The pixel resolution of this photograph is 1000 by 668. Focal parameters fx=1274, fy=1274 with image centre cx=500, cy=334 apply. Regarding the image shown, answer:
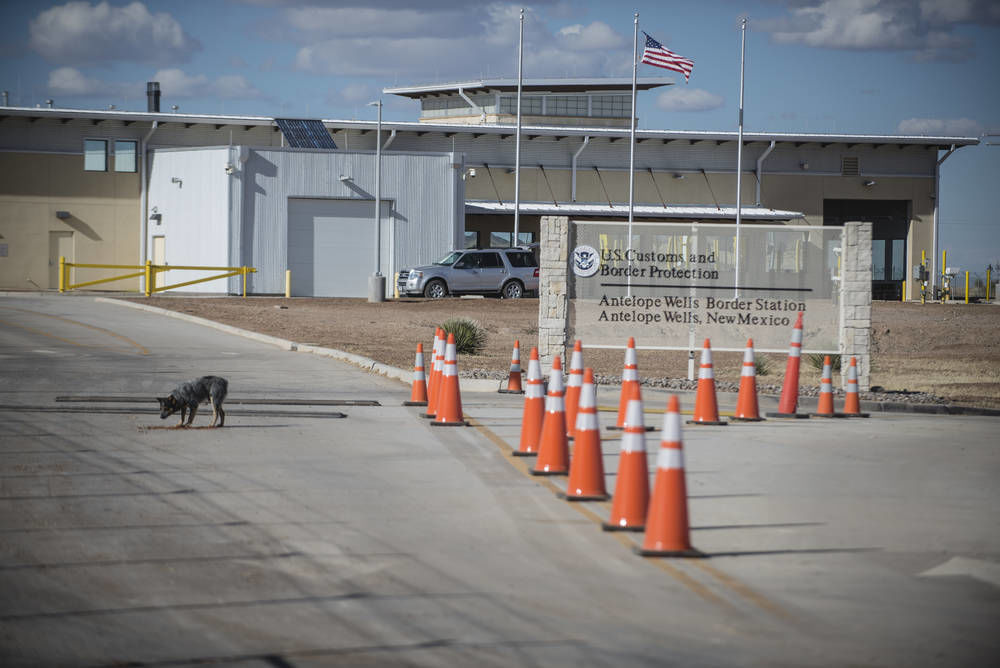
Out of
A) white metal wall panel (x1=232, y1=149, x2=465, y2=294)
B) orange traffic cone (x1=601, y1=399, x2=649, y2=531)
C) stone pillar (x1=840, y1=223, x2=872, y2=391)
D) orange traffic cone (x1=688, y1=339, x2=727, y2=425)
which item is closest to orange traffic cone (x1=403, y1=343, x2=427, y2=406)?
orange traffic cone (x1=688, y1=339, x2=727, y2=425)

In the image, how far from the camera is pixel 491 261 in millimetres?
43719

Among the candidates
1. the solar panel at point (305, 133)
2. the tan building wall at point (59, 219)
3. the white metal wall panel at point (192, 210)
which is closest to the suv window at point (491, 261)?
the white metal wall panel at point (192, 210)

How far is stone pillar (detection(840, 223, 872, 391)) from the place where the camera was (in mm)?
18469

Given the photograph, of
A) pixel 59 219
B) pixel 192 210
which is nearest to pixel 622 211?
pixel 192 210

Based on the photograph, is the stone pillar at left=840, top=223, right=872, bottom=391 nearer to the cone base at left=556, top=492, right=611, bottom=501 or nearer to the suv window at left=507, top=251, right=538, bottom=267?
the cone base at left=556, top=492, right=611, bottom=501

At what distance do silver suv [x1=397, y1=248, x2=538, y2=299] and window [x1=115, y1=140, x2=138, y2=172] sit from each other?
14145 millimetres

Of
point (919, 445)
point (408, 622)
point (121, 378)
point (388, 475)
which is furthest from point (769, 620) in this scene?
point (121, 378)

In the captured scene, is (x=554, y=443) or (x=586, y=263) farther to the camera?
(x=586, y=263)

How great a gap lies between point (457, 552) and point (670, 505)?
122 centimetres

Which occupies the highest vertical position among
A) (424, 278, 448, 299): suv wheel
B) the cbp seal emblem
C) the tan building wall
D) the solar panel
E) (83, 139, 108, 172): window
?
the solar panel

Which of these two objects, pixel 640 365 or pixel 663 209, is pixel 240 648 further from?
pixel 663 209

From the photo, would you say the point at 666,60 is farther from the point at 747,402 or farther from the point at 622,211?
the point at 747,402

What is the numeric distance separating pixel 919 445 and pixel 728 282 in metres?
7.15

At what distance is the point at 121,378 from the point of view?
17.4 meters
